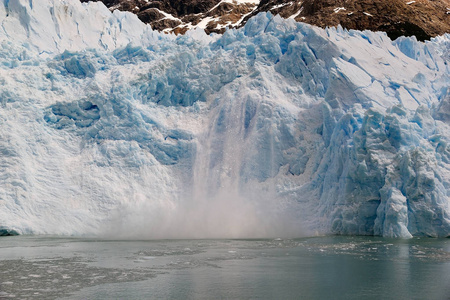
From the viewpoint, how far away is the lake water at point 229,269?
825 centimetres

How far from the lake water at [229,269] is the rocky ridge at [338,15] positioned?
3986 centimetres

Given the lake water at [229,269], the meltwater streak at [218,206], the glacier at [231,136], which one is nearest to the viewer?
the lake water at [229,269]

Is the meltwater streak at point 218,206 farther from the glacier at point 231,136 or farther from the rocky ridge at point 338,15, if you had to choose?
the rocky ridge at point 338,15

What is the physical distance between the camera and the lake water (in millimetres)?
8250

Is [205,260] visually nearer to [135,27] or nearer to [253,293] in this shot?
[253,293]

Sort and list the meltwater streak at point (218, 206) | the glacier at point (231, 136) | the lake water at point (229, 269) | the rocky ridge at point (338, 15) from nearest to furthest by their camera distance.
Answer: the lake water at point (229, 269) → the glacier at point (231, 136) → the meltwater streak at point (218, 206) → the rocky ridge at point (338, 15)

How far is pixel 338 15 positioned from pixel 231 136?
142ft

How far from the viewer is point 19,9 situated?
2303 centimetres

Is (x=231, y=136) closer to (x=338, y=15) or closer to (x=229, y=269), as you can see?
(x=229, y=269)

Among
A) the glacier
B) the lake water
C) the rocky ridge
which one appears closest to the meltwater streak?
the glacier

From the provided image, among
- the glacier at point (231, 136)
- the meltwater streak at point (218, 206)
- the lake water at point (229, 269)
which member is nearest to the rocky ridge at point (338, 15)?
the glacier at point (231, 136)

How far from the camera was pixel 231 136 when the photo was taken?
63.5ft

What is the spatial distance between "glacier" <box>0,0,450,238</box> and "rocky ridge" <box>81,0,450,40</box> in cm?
3150

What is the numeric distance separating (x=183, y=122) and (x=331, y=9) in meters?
44.6
